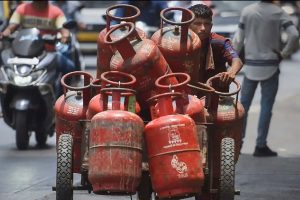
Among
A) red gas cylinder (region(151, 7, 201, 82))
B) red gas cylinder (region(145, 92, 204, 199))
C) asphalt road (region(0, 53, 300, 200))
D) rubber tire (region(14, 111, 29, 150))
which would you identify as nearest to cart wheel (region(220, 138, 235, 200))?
red gas cylinder (region(145, 92, 204, 199))

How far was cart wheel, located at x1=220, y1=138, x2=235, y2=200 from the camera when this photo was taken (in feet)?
24.7

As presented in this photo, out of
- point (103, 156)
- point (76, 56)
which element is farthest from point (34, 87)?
point (103, 156)

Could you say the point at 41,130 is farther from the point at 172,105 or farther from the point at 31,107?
the point at 172,105

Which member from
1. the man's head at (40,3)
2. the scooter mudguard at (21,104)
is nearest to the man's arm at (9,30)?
the man's head at (40,3)

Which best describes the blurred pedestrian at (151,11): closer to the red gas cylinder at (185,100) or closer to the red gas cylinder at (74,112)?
the red gas cylinder at (74,112)

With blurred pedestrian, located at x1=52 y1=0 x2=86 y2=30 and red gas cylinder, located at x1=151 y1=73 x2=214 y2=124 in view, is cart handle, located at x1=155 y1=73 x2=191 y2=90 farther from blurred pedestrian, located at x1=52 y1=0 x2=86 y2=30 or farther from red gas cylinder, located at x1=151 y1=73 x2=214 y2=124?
blurred pedestrian, located at x1=52 y1=0 x2=86 y2=30

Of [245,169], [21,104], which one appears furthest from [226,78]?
[21,104]

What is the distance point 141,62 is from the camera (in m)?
7.66

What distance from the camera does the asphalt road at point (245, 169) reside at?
10164 millimetres

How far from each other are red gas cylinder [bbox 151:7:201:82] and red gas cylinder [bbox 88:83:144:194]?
100 cm

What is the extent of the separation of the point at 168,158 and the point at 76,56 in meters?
10.0

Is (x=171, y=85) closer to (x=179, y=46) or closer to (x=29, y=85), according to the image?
(x=179, y=46)

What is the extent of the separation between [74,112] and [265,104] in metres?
5.41

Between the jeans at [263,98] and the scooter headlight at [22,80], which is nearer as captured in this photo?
the jeans at [263,98]
